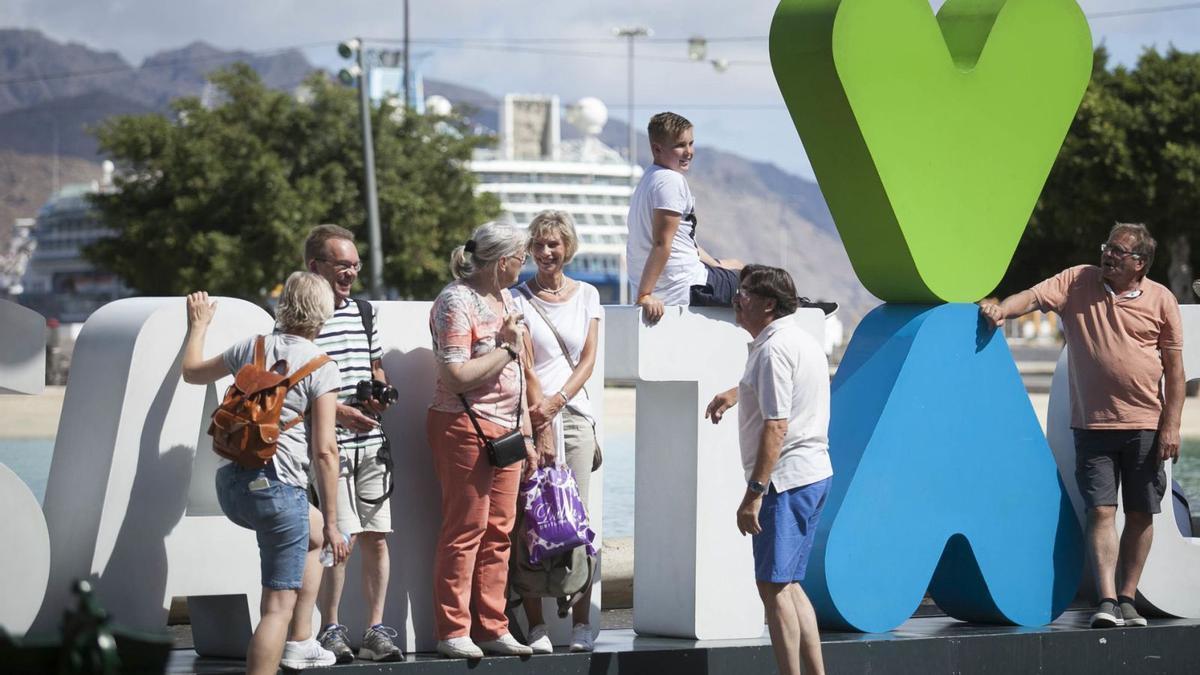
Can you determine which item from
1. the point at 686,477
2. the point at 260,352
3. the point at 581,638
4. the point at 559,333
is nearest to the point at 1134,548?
the point at 686,477

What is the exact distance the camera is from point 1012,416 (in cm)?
738

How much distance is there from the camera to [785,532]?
554 cm

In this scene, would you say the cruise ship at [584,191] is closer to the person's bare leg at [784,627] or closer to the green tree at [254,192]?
the green tree at [254,192]

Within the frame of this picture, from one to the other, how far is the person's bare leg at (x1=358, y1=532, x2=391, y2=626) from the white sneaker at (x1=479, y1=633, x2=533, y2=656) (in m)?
Result: 0.43

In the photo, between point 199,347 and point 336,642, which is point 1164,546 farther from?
A: point 199,347

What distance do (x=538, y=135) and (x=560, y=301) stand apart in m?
141

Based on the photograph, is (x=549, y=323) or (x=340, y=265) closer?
(x=340, y=265)

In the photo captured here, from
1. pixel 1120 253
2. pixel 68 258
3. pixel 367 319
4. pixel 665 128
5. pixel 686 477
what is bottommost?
pixel 686 477

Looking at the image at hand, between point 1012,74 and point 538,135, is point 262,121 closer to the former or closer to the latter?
point 1012,74

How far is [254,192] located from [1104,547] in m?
34.0

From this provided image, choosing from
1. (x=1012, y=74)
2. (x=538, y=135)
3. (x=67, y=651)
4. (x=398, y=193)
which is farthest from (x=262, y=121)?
(x=538, y=135)

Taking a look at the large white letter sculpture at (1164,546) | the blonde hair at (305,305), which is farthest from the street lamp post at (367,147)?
the blonde hair at (305,305)

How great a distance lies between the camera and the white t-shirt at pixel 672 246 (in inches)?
256

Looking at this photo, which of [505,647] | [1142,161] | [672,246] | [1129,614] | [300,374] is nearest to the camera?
[300,374]
